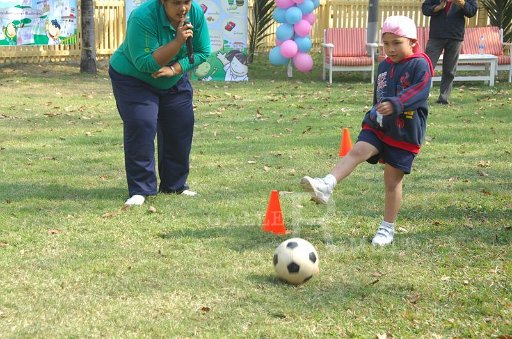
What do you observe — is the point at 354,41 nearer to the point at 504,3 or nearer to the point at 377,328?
the point at 504,3

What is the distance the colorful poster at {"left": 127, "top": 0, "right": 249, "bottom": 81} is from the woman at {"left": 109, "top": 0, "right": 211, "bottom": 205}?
10.2m

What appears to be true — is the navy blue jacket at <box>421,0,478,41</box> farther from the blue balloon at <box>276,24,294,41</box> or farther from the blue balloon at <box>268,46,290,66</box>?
the blue balloon at <box>268,46,290,66</box>

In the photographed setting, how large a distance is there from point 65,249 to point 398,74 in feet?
8.67

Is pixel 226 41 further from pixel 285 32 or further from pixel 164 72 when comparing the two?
pixel 164 72

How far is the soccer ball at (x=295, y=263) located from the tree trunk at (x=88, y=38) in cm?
1357

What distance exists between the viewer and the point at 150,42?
6438 mm

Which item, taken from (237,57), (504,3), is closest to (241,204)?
(237,57)

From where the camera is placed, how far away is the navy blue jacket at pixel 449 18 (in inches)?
504

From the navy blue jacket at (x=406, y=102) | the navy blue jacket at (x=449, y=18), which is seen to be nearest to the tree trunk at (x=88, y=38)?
the navy blue jacket at (x=449, y=18)

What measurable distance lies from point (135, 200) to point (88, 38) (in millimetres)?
11444

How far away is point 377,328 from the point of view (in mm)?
4152

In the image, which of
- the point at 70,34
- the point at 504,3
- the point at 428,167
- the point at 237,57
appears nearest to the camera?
the point at 428,167

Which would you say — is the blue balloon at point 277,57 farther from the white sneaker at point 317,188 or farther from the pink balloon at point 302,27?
the white sneaker at point 317,188

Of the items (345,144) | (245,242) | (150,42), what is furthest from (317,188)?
(345,144)
